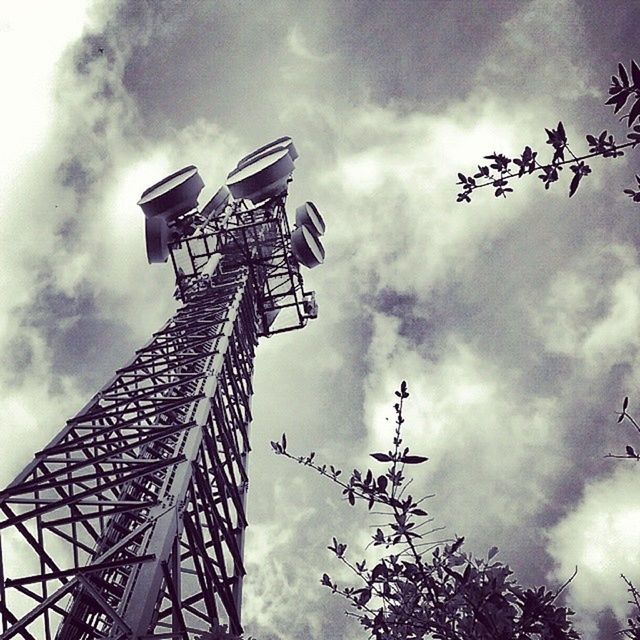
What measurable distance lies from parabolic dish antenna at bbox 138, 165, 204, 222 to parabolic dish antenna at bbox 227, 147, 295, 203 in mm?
938

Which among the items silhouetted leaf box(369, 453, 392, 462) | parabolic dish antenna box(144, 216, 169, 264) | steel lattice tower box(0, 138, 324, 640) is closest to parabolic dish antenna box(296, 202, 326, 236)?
steel lattice tower box(0, 138, 324, 640)

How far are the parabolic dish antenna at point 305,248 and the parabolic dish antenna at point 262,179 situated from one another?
131cm

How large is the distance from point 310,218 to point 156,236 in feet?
14.4

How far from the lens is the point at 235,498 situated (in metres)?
8.69

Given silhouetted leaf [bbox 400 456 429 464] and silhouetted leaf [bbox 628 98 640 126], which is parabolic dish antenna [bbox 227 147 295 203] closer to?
silhouetted leaf [bbox 400 456 429 464]

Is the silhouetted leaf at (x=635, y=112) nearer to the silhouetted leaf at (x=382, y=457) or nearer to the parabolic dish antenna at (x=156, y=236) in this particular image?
the silhouetted leaf at (x=382, y=457)

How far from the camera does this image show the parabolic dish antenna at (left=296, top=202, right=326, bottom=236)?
1592cm

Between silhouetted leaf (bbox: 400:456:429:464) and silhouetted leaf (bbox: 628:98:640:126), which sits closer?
silhouetted leaf (bbox: 628:98:640:126)

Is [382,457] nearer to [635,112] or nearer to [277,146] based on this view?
[635,112]

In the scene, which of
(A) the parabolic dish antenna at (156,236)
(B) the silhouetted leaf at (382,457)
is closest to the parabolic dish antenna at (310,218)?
(A) the parabolic dish antenna at (156,236)

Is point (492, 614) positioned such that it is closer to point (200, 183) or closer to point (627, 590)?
point (627, 590)

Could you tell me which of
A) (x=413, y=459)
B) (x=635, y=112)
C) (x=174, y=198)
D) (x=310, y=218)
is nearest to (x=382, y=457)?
(x=413, y=459)

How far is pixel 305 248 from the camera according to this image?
15156mm

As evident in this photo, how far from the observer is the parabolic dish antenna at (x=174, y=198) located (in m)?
14.0
